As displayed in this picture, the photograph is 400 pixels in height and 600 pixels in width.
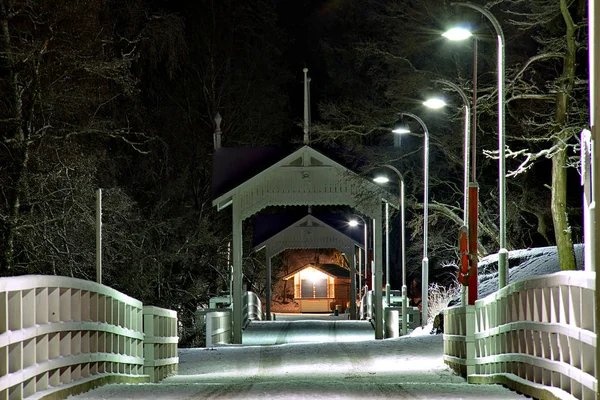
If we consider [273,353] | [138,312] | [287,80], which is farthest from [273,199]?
[287,80]

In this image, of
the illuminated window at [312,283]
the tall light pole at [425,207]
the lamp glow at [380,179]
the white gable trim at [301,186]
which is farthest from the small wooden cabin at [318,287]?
the tall light pole at [425,207]

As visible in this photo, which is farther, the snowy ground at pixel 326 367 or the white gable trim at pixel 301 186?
the white gable trim at pixel 301 186

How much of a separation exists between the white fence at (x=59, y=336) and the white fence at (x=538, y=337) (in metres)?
4.47

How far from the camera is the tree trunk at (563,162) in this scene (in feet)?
100

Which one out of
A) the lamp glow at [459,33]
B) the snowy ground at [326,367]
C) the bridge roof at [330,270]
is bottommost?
the snowy ground at [326,367]

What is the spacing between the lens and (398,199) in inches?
1417

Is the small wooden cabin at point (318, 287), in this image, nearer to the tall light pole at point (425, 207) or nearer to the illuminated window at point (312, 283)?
the illuminated window at point (312, 283)

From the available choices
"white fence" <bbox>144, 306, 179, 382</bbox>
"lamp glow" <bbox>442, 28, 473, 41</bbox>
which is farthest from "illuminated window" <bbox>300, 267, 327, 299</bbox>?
"lamp glow" <bbox>442, 28, 473, 41</bbox>

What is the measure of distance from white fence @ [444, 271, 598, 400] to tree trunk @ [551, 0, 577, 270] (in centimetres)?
1527

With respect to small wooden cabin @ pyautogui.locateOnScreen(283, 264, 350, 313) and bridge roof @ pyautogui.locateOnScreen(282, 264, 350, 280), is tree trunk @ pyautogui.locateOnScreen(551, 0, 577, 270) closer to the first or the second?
bridge roof @ pyautogui.locateOnScreen(282, 264, 350, 280)

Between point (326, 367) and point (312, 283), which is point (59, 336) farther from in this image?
point (312, 283)

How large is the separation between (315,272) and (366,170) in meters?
52.0

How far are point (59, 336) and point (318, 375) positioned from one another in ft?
30.3

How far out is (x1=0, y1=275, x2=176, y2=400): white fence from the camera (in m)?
8.58
